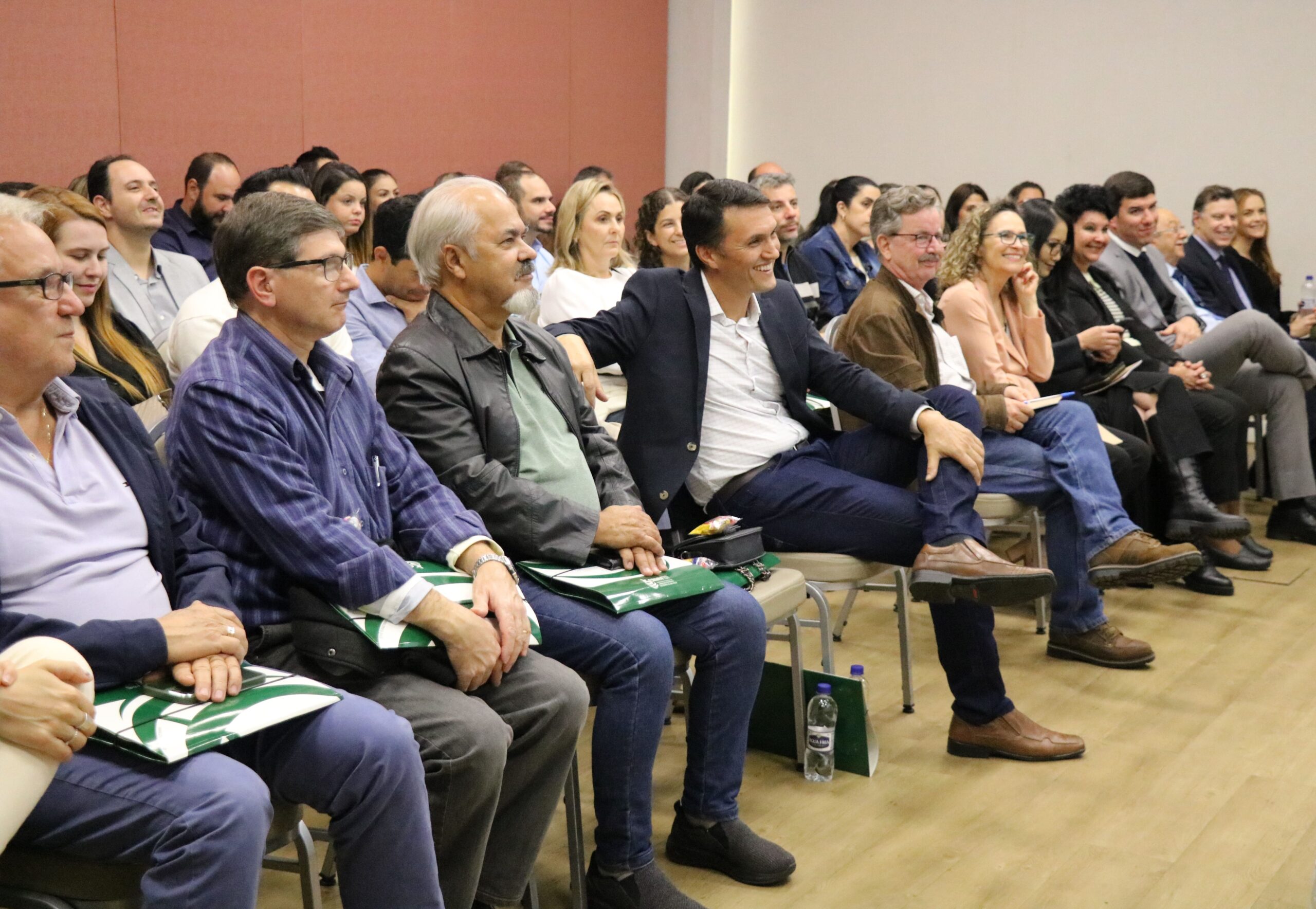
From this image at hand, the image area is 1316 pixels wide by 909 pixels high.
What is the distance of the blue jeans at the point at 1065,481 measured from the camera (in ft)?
11.0

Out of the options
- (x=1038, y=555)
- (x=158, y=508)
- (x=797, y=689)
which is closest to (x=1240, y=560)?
(x=1038, y=555)

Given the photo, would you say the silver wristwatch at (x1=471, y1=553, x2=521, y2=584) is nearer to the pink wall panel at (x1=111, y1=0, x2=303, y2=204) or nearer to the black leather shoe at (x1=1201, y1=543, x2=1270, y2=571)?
the black leather shoe at (x1=1201, y1=543, x2=1270, y2=571)

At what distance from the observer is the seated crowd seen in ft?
5.43

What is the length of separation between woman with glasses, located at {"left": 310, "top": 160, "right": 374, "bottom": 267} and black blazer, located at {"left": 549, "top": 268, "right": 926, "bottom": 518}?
206cm

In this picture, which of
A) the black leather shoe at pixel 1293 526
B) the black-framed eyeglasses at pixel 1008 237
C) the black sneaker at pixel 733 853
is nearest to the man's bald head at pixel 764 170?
the black-framed eyeglasses at pixel 1008 237

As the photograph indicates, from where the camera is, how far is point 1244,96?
718cm

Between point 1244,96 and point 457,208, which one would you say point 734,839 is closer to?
point 457,208

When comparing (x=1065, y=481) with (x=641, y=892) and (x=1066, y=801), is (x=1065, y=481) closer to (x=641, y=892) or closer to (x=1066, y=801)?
(x=1066, y=801)

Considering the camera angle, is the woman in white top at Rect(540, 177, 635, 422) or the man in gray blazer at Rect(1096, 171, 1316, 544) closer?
the woman in white top at Rect(540, 177, 635, 422)

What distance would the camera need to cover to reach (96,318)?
9.61ft

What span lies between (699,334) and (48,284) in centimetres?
155

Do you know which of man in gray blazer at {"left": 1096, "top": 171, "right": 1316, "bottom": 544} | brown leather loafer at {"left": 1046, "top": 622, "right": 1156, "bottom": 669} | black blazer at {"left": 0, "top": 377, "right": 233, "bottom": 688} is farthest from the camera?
man in gray blazer at {"left": 1096, "top": 171, "right": 1316, "bottom": 544}

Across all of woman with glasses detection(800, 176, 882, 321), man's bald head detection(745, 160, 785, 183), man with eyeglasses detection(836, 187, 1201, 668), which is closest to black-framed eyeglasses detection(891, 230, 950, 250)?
man with eyeglasses detection(836, 187, 1201, 668)

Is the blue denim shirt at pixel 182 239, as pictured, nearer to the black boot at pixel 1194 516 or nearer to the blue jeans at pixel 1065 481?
the blue jeans at pixel 1065 481
